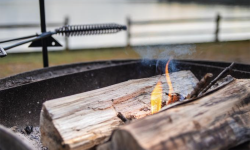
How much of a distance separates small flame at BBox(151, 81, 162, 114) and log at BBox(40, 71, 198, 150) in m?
0.03

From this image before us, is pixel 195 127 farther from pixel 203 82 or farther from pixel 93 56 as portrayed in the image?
pixel 93 56

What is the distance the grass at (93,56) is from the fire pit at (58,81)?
3527mm

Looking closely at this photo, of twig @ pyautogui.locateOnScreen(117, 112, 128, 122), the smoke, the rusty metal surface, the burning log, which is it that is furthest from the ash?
the smoke

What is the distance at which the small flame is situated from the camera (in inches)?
72.2

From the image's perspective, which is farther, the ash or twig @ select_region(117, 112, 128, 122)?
the ash

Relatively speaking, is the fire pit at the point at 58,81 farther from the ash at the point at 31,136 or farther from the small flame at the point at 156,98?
the small flame at the point at 156,98

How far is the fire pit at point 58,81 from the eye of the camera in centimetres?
213

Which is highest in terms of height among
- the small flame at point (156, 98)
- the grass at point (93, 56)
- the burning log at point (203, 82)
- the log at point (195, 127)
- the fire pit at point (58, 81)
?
the burning log at point (203, 82)

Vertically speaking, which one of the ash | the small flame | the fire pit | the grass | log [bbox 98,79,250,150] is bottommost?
the grass

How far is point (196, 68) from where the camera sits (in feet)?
9.24

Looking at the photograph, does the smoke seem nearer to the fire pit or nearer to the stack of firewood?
the fire pit

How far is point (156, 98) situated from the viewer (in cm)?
194

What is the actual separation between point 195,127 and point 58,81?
4.78 feet

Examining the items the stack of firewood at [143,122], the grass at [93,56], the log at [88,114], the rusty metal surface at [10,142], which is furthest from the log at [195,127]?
the grass at [93,56]
